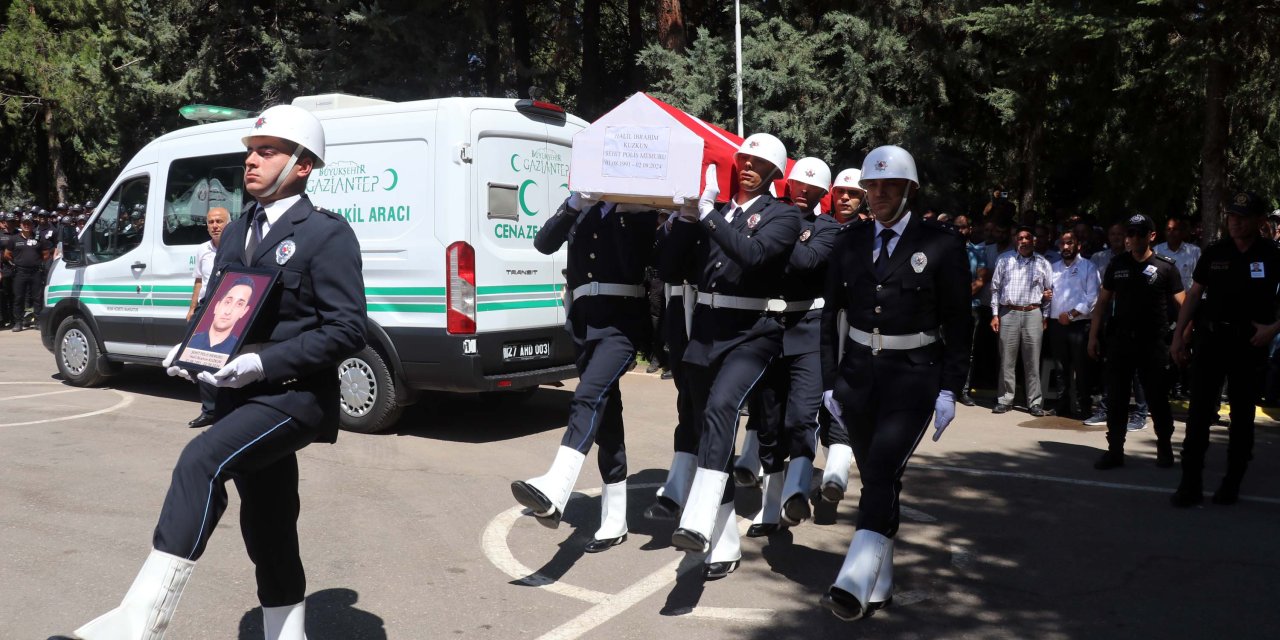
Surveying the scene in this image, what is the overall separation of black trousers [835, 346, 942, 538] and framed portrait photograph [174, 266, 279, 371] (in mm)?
2482

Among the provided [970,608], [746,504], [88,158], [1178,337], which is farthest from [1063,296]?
[88,158]

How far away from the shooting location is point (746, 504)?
268 inches

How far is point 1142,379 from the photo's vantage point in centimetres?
800

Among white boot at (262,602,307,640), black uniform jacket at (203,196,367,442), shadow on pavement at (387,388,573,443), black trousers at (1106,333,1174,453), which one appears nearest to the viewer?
black uniform jacket at (203,196,367,442)

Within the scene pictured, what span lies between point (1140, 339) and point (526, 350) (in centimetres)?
471

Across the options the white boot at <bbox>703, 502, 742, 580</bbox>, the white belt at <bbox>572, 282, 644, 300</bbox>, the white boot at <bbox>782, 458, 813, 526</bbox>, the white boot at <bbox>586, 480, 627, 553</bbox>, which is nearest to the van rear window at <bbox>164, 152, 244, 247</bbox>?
the white belt at <bbox>572, 282, 644, 300</bbox>

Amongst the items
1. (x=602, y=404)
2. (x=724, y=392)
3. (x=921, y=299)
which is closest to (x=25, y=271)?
(x=602, y=404)

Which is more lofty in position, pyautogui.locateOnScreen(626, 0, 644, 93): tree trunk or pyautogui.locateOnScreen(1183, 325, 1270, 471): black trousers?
pyautogui.locateOnScreen(626, 0, 644, 93): tree trunk

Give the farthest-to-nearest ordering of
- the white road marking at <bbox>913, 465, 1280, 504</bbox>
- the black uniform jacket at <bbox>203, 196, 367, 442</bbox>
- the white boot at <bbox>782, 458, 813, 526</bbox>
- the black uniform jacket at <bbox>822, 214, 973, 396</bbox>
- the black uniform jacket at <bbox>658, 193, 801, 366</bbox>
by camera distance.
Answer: the white road marking at <bbox>913, 465, 1280, 504</bbox> → the white boot at <bbox>782, 458, 813, 526</bbox> → the black uniform jacket at <bbox>658, 193, 801, 366</bbox> → the black uniform jacket at <bbox>822, 214, 973, 396</bbox> → the black uniform jacket at <bbox>203, 196, 367, 442</bbox>

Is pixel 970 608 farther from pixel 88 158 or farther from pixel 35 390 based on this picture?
pixel 88 158

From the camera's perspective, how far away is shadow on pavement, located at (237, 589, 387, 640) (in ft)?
14.2

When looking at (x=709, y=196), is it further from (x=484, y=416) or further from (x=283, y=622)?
(x=484, y=416)

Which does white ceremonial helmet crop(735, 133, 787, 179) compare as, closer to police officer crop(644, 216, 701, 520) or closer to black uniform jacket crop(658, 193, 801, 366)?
black uniform jacket crop(658, 193, 801, 366)

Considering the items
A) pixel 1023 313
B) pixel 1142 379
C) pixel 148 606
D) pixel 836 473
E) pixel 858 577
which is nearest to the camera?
pixel 148 606
